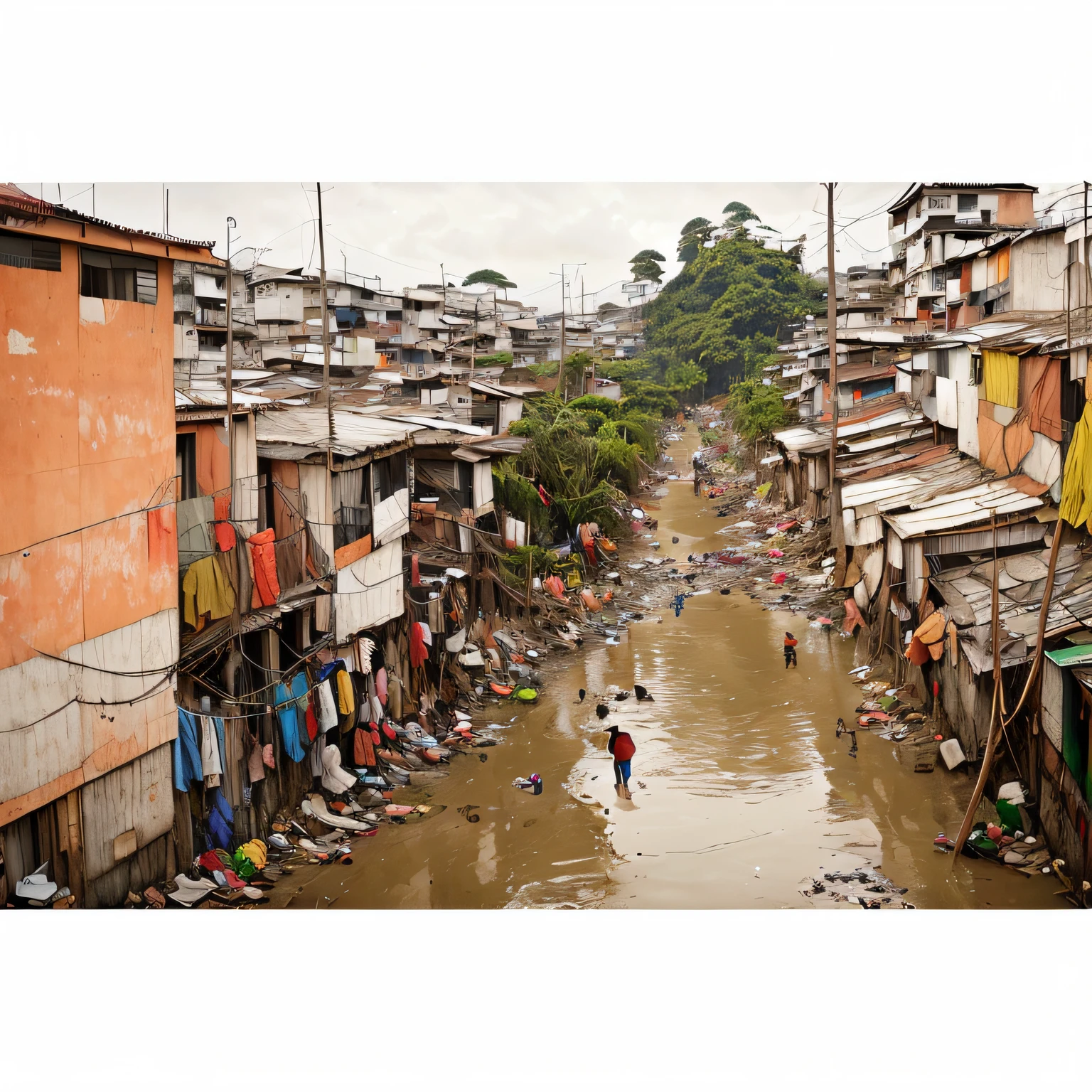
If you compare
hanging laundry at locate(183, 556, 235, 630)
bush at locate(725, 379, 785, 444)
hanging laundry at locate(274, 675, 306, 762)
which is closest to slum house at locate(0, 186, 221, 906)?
hanging laundry at locate(183, 556, 235, 630)

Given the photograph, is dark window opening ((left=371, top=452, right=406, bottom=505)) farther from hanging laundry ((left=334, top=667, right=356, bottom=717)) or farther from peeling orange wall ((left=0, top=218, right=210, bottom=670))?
peeling orange wall ((left=0, top=218, right=210, bottom=670))

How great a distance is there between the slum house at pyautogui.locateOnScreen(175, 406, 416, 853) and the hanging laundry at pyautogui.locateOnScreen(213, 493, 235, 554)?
0.01 metres

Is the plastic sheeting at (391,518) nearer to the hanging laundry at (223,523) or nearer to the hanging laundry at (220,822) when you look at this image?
the hanging laundry at (223,523)

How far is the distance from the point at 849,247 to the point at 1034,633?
25.3 ft

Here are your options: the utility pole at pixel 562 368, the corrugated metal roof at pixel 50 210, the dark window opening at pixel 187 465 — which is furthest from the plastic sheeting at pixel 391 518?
the utility pole at pixel 562 368

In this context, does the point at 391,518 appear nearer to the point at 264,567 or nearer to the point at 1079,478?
the point at 264,567

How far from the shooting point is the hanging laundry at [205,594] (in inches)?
264

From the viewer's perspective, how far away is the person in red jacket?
26.1ft

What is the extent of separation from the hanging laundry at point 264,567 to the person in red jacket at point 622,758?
2.94 m

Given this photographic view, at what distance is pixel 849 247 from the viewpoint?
13.2 m

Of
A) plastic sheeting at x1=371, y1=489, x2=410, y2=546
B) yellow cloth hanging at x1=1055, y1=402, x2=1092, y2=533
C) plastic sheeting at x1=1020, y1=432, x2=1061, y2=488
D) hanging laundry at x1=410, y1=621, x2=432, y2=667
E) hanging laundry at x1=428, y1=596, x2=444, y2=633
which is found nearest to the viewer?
yellow cloth hanging at x1=1055, y1=402, x2=1092, y2=533

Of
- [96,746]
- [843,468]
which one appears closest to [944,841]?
[96,746]
